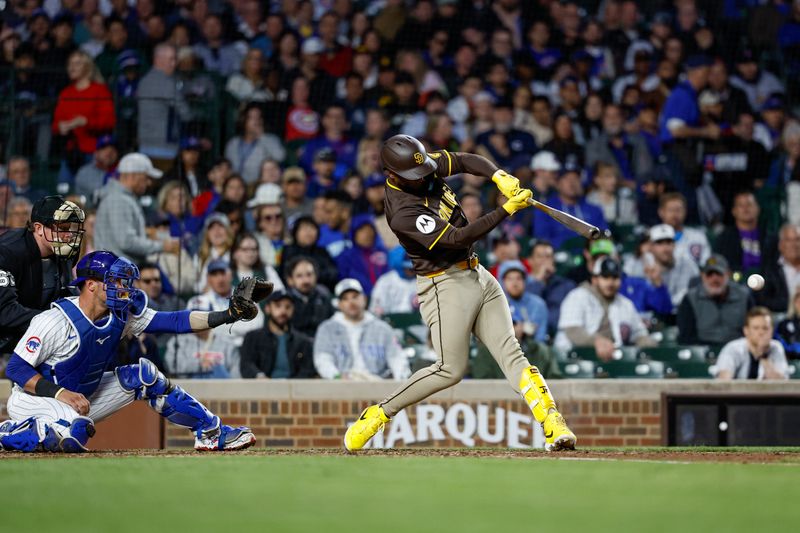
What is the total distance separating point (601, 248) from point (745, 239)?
58.1 inches

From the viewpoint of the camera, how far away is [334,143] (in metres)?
12.8

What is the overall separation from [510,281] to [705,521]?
6204 mm

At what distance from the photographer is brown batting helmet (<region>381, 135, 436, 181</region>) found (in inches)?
269

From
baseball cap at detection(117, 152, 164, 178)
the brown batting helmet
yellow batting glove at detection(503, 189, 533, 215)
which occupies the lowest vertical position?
yellow batting glove at detection(503, 189, 533, 215)

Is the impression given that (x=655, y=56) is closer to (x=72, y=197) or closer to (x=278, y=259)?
(x=278, y=259)

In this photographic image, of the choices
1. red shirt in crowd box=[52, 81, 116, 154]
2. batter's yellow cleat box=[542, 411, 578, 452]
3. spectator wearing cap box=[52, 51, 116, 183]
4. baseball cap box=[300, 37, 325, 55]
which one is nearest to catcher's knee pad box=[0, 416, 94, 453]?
batter's yellow cleat box=[542, 411, 578, 452]

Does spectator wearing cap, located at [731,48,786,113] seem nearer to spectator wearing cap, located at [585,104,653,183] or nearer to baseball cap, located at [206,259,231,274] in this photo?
spectator wearing cap, located at [585,104,653,183]

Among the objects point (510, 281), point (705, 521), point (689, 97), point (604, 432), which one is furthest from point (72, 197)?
point (705, 521)

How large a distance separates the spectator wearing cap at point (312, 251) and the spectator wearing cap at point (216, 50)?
2.64 meters

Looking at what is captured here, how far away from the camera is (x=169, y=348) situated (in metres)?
10.0

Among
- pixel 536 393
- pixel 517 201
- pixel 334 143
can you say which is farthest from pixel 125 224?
pixel 536 393

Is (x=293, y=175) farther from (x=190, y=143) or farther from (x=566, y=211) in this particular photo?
(x=566, y=211)

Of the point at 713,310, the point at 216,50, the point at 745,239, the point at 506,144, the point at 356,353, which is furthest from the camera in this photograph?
the point at 216,50

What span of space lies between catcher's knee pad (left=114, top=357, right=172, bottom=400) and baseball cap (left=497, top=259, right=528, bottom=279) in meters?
4.19
